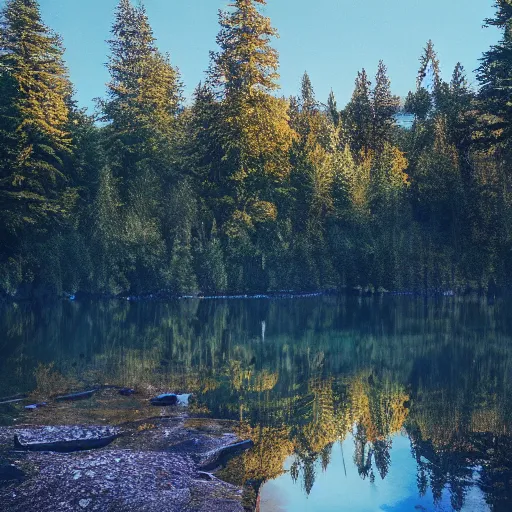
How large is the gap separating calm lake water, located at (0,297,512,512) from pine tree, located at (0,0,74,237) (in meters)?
8.84

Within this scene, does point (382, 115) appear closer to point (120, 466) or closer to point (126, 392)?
point (126, 392)

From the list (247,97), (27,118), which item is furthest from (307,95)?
(27,118)

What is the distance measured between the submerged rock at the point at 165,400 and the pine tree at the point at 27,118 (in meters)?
29.9

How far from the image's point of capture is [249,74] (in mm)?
52750

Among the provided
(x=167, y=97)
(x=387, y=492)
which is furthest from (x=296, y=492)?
(x=167, y=97)

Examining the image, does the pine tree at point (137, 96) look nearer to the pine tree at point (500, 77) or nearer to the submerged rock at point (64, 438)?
the pine tree at point (500, 77)

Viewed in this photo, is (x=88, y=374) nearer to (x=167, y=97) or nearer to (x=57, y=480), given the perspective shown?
(x=57, y=480)

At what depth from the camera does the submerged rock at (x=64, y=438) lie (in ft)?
39.4

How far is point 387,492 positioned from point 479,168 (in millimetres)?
41599

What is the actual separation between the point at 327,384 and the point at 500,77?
114ft

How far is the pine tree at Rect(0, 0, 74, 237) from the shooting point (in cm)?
4362

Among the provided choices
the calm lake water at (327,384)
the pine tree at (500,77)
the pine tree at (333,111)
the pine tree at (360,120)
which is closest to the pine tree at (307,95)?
the pine tree at (333,111)

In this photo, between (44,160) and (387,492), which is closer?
(387,492)

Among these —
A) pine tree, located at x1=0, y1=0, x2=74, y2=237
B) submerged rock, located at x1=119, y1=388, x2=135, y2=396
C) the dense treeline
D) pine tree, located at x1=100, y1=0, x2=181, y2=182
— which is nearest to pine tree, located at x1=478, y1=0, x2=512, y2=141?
the dense treeline
